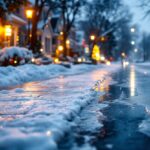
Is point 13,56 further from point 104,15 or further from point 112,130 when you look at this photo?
point 104,15

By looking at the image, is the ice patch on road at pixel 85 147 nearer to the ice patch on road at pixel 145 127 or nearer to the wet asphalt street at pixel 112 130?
the wet asphalt street at pixel 112 130

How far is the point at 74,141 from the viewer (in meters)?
6.17

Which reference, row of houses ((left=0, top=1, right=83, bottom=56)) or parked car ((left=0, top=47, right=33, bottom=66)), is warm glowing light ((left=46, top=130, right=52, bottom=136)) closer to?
parked car ((left=0, top=47, right=33, bottom=66))

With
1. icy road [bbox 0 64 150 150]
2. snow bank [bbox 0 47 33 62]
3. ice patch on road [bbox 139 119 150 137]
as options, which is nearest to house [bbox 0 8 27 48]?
snow bank [bbox 0 47 33 62]

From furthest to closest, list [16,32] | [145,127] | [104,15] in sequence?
1. [104,15]
2. [16,32]
3. [145,127]

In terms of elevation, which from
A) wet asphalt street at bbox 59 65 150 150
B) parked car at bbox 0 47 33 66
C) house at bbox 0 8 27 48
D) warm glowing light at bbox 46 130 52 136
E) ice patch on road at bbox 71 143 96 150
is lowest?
wet asphalt street at bbox 59 65 150 150

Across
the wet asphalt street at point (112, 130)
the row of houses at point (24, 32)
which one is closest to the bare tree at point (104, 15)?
the row of houses at point (24, 32)

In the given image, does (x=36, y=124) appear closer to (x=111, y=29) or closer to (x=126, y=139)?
(x=126, y=139)

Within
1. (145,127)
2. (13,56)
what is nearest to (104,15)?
(13,56)

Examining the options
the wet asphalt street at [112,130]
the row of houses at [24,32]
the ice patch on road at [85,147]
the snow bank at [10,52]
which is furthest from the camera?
the row of houses at [24,32]

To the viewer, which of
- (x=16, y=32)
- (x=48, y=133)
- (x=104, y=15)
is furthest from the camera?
(x=104, y=15)

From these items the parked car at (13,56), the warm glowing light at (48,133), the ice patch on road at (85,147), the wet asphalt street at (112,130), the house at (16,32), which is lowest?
the wet asphalt street at (112,130)

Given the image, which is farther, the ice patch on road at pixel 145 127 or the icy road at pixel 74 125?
the ice patch on road at pixel 145 127

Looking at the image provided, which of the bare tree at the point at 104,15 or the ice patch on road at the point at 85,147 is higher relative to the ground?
the bare tree at the point at 104,15
